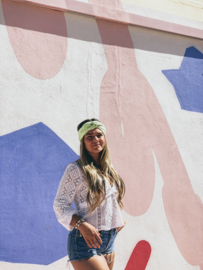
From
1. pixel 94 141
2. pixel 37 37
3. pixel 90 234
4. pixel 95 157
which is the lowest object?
pixel 90 234

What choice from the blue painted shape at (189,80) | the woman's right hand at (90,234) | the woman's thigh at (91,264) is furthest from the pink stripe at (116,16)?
the woman's thigh at (91,264)

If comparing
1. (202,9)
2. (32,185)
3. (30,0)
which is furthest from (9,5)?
(202,9)

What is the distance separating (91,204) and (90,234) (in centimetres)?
20

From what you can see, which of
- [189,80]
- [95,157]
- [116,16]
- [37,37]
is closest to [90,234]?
[95,157]

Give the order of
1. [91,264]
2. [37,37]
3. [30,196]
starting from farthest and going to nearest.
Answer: [37,37], [30,196], [91,264]

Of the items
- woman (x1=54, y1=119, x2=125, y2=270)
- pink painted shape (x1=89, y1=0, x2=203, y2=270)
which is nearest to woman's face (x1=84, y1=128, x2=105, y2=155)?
woman (x1=54, y1=119, x2=125, y2=270)

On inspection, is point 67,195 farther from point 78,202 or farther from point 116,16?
point 116,16

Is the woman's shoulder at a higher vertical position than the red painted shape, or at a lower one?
higher

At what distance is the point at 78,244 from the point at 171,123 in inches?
97.1

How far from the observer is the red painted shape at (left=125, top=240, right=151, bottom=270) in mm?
3596

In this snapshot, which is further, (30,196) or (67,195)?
(30,196)

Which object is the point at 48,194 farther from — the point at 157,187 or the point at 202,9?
the point at 202,9

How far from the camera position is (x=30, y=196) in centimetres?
316

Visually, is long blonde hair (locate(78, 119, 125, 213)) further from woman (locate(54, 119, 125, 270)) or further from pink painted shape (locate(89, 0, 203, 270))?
pink painted shape (locate(89, 0, 203, 270))
